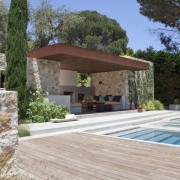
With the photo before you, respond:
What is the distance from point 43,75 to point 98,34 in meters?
22.9

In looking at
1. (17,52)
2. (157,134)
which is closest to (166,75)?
(157,134)

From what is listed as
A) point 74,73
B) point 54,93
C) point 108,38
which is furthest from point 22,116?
point 108,38

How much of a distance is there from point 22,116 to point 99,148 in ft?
16.0

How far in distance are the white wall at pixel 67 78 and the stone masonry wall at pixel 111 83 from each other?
191 centimetres

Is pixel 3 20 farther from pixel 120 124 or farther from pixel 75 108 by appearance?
pixel 120 124

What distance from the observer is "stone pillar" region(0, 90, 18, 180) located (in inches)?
122

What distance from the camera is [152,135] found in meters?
9.56

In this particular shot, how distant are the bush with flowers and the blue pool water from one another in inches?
115

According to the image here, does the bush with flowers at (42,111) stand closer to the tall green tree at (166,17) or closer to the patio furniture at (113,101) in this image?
the patio furniture at (113,101)

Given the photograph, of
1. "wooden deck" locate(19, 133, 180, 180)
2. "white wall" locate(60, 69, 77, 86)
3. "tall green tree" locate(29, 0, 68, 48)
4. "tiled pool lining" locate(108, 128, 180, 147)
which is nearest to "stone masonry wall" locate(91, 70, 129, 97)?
"white wall" locate(60, 69, 77, 86)

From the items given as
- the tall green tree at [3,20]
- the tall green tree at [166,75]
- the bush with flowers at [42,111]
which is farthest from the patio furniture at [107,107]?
the tall green tree at [3,20]

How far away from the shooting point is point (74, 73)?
19.0m

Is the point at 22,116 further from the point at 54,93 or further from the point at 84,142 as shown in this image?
the point at 84,142

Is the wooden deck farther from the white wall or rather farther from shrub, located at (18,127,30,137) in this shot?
the white wall
